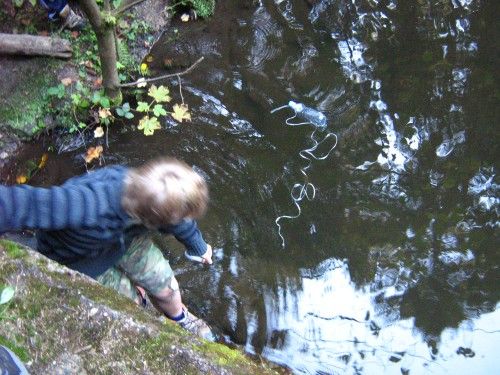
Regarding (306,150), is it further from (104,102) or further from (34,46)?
(34,46)

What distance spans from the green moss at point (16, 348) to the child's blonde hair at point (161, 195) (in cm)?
67

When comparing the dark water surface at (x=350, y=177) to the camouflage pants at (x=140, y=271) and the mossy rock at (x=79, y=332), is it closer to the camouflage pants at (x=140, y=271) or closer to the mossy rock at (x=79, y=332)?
the camouflage pants at (x=140, y=271)

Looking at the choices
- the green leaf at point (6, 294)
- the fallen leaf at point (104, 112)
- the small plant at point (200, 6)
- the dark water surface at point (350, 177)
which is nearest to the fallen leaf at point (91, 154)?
the dark water surface at point (350, 177)

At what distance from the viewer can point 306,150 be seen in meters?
4.36

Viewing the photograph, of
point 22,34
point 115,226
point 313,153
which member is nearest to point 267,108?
point 313,153

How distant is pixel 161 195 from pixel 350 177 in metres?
2.36

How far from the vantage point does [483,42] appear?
16.6 ft

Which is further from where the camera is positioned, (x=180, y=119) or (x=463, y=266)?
(x=180, y=119)

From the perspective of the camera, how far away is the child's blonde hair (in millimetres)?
2186

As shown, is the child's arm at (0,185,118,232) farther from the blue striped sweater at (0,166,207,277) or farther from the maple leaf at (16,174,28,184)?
the maple leaf at (16,174,28,184)

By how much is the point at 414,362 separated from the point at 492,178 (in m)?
1.65

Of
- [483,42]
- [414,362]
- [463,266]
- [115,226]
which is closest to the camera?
[115,226]

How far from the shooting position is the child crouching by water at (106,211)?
2.12 metres

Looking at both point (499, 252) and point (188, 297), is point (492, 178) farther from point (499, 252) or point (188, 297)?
point (188, 297)
